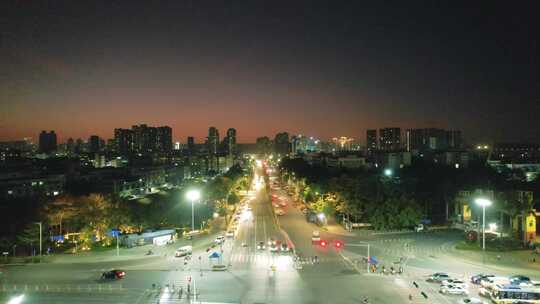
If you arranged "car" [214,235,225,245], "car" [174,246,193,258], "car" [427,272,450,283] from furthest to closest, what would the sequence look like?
1. "car" [214,235,225,245]
2. "car" [174,246,193,258]
3. "car" [427,272,450,283]

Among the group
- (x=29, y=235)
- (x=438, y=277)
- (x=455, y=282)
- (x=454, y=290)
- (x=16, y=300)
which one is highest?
(x=29, y=235)

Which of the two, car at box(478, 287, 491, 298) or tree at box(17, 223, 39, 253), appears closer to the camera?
car at box(478, 287, 491, 298)

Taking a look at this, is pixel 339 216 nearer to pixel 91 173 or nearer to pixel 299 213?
pixel 299 213

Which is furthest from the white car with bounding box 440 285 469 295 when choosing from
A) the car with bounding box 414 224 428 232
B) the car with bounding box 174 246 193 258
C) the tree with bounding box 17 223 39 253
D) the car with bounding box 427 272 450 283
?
the tree with bounding box 17 223 39 253

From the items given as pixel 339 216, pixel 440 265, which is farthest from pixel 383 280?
pixel 339 216

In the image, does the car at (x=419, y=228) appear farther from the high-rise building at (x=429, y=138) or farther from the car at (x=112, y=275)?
the high-rise building at (x=429, y=138)

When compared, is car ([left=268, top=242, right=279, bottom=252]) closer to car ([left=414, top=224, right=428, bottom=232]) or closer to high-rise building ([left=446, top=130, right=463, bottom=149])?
car ([left=414, top=224, right=428, bottom=232])

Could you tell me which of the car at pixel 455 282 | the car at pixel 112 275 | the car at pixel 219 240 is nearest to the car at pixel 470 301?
the car at pixel 455 282

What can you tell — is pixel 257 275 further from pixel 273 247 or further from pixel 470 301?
pixel 470 301

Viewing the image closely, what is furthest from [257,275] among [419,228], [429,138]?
[429,138]

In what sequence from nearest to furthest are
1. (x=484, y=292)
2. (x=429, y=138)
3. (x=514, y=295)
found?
(x=514, y=295) → (x=484, y=292) → (x=429, y=138)
